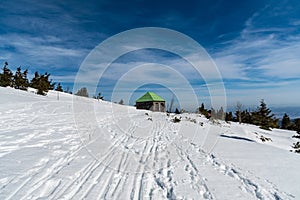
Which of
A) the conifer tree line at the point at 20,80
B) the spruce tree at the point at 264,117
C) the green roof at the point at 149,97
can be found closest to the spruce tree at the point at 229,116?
the spruce tree at the point at 264,117

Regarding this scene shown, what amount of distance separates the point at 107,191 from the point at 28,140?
200 inches

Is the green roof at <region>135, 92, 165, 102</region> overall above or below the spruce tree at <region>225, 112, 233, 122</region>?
above

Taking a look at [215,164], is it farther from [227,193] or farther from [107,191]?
[107,191]

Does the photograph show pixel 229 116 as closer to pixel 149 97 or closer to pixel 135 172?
pixel 149 97

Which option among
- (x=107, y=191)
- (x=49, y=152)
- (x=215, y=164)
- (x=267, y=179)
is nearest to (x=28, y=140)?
(x=49, y=152)

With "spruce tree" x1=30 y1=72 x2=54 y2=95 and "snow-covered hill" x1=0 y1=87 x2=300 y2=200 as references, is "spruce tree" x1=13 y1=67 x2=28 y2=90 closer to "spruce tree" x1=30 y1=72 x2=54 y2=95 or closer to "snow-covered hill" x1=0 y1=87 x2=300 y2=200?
"spruce tree" x1=30 y1=72 x2=54 y2=95

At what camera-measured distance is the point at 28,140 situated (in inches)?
287

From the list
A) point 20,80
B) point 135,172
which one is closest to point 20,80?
point 20,80

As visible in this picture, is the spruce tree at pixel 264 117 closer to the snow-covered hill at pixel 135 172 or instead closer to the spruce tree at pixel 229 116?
the spruce tree at pixel 229 116

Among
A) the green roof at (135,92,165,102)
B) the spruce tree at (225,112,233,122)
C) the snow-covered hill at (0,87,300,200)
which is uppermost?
the green roof at (135,92,165,102)

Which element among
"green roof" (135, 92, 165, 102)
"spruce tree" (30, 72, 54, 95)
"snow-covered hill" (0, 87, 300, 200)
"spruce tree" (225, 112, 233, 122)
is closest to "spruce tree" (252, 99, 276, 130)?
"spruce tree" (225, 112, 233, 122)

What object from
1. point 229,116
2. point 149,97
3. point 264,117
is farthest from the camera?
point 149,97

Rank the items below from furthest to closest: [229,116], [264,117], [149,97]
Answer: [149,97] < [229,116] < [264,117]

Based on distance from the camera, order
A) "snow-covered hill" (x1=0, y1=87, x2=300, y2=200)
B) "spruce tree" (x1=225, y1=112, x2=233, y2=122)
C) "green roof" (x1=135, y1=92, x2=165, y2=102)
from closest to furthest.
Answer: "snow-covered hill" (x1=0, y1=87, x2=300, y2=200) → "spruce tree" (x1=225, y1=112, x2=233, y2=122) → "green roof" (x1=135, y1=92, x2=165, y2=102)
